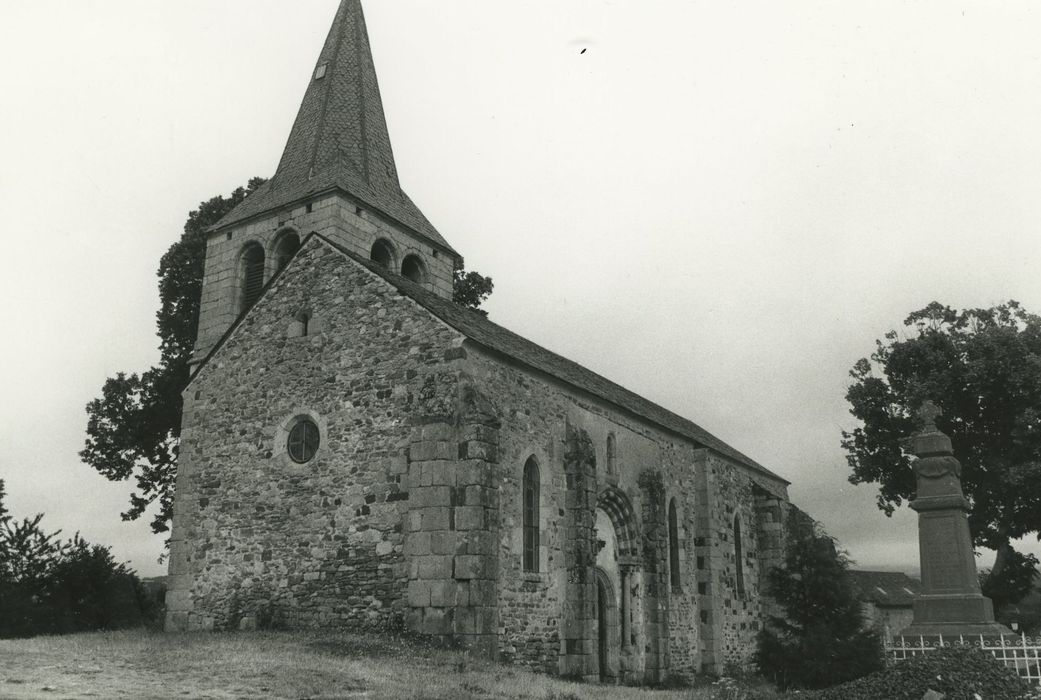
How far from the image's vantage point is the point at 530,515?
17359mm

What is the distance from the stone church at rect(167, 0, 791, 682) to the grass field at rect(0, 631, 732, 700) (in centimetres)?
127

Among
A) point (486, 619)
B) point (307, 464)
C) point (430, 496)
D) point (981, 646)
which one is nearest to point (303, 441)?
point (307, 464)

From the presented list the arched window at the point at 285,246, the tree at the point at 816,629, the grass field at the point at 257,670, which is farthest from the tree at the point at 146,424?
the tree at the point at 816,629

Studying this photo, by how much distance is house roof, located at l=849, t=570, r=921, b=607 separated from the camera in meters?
52.4

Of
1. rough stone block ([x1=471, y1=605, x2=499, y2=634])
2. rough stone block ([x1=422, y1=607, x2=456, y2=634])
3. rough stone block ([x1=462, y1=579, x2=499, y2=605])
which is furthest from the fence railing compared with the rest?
rough stone block ([x1=422, y1=607, x2=456, y2=634])

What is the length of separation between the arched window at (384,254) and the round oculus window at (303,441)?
8.28m

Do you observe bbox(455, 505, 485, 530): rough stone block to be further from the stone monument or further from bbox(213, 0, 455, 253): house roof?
bbox(213, 0, 455, 253): house roof

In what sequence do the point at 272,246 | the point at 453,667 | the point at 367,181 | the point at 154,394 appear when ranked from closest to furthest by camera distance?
1. the point at 453,667
2. the point at 272,246
3. the point at 367,181
4. the point at 154,394

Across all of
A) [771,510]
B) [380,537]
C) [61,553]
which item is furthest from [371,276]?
[771,510]

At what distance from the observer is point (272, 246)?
2395 centimetres

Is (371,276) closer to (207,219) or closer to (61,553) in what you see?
(61,553)

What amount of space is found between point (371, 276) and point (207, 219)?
15200 millimetres

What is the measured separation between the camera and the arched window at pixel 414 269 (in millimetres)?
25828

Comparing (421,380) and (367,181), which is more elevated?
(367,181)
